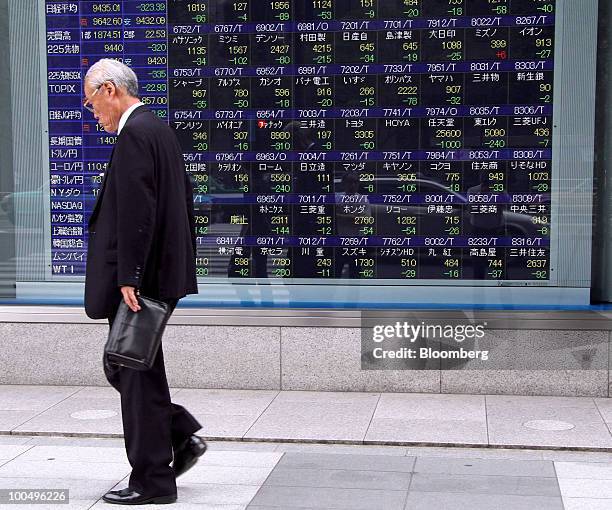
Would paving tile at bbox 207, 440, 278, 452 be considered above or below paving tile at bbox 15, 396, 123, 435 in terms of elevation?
below

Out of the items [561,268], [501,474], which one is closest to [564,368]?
[561,268]

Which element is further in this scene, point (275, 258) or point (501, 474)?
point (275, 258)

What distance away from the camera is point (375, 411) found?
618 cm

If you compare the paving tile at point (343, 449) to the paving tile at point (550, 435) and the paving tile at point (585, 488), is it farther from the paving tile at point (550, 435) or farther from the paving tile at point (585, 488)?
the paving tile at point (585, 488)

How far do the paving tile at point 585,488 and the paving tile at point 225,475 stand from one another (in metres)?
1.50

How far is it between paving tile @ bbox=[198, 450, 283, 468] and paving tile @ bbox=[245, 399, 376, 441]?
11.8 inches

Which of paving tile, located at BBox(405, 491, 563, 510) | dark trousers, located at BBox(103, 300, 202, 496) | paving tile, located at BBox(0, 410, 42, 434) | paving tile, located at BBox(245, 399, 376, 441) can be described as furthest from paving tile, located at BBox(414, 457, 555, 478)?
paving tile, located at BBox(0, 410, 42, 434)

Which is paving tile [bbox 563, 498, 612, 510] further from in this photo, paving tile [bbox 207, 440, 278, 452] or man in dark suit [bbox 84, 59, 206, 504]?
man in dark suit [bbox 84, 59, 206, 504]

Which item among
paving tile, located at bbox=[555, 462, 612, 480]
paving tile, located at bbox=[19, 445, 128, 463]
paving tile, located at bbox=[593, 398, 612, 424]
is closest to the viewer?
paving tile, located at bbox=[555, 462, 612, 480]

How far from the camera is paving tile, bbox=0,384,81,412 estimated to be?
6371 millimetres

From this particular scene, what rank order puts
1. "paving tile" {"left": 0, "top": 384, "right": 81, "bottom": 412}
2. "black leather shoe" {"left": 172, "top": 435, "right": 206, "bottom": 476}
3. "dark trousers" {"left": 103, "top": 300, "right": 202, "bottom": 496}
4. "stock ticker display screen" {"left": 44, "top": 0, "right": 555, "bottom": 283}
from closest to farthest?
"dark trousers" {"left": 103, "top": 300, "right": 202, "bottom": 496} < "black leather shoe" {"left": 172, "top": 435, "right": 206, "bottom": 476} < "paving tile" {"left": 0, "top": 384, "right": 81, "bottom": 412} < "stock ticker display screen" {"left": 44, "top": 0, "right": 555, "bottom": 283}

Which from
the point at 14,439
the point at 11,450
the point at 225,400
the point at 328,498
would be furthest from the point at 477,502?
the point at 14,439

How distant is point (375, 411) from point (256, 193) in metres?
1.83

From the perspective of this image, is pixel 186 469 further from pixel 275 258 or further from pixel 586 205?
pixel 586 205
